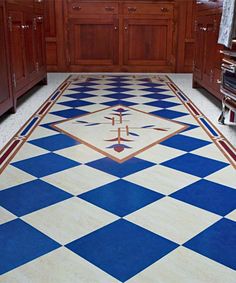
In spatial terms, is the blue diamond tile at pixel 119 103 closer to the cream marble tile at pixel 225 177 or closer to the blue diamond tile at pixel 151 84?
the blue diamond tile at pixel 151 84

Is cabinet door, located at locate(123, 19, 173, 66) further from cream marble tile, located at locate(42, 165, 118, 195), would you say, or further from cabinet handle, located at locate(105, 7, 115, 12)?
cream marble tile, located at locate(42, 165, 118, 195)

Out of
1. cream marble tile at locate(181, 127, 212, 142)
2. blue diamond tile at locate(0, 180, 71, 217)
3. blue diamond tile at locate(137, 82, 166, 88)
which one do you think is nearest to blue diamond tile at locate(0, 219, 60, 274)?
blue diamond tile at locate(0, 180, 71, 217)

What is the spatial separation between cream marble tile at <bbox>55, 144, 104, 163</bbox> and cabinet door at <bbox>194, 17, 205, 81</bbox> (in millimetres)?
1955

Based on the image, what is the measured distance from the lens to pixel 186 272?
3.49 ft

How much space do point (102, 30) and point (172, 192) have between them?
12.6 ft

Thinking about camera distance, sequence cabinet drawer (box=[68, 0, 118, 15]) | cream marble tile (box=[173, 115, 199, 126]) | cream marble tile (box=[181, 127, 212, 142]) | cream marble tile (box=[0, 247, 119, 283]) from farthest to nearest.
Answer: cabinet drawer (box=[68, 0, 118, 15]) → cream marble tile (box=[173, 115, 199, 126]) → cream marble tile (box=[181, 127, 212, 142]) → cream marble tile (box=[0, 247, 119, 283])

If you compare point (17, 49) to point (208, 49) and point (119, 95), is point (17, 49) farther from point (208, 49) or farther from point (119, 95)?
point (208, 49)

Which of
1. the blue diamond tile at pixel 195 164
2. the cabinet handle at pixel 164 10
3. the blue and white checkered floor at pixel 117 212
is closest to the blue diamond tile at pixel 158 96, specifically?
the blue and white checkered floor at pixel 117 212

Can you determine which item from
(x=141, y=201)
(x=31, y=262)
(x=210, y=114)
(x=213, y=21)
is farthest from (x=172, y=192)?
(x=213, y=21)

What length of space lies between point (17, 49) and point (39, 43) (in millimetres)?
924

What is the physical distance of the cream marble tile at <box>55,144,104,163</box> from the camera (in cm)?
195

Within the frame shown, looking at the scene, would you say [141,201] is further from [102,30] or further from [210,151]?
[102,30]

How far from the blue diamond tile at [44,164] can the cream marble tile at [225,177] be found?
0.66 meters

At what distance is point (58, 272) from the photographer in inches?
41.8
